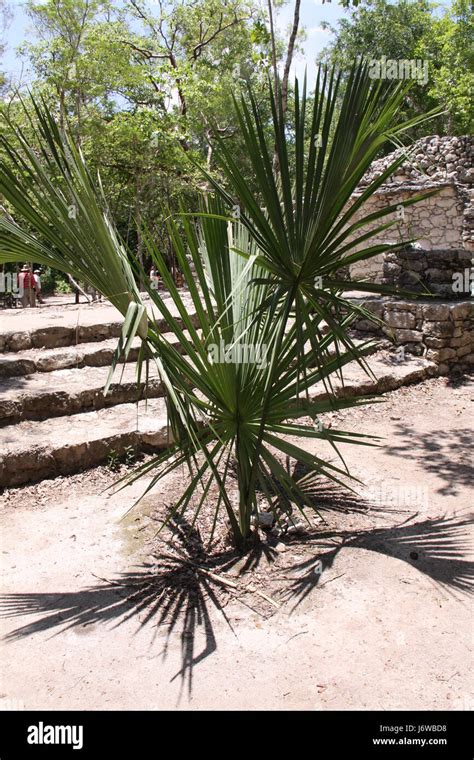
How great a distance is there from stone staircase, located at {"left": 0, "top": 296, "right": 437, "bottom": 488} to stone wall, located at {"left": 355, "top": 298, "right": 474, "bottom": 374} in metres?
0.84

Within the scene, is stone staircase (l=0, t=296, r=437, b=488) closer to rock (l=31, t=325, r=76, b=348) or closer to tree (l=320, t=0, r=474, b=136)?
rock (l=31, t=325, r=76, b=348)

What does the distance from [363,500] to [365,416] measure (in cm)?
222

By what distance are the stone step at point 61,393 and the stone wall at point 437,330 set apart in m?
3.51

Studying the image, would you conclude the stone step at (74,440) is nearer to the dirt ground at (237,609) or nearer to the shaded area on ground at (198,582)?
the dirt ground at (237,609)

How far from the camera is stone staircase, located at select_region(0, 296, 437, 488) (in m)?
4.50

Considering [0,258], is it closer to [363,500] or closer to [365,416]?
[363,500]

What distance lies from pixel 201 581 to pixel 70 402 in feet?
8.36

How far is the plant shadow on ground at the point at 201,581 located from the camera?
2.78 m

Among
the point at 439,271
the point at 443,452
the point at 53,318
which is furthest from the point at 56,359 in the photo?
the point at 439,271

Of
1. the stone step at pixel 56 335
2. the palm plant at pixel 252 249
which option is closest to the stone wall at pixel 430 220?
the stone step at pixel 56 335

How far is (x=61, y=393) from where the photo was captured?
5125 mm

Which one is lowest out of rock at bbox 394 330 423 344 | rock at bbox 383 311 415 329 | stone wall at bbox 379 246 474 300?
rock at bbox 394 330 423 344

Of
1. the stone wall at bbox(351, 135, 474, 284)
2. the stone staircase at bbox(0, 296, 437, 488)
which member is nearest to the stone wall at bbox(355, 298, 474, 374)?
the stone staircase at bbox(0, 296, 437, 488)

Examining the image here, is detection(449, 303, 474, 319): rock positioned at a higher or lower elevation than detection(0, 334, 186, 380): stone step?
higher
